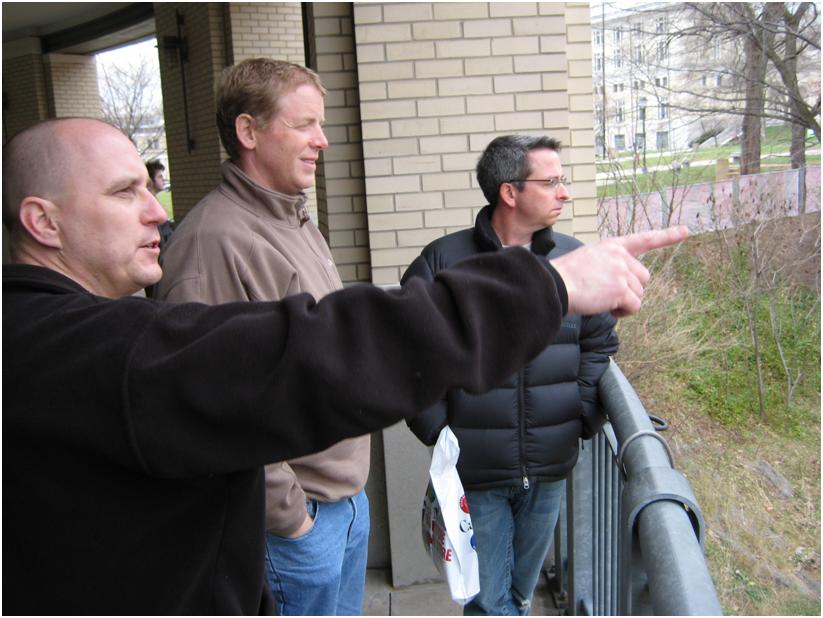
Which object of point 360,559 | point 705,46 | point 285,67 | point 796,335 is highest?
point 705,46

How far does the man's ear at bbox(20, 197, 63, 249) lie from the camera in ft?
4.66

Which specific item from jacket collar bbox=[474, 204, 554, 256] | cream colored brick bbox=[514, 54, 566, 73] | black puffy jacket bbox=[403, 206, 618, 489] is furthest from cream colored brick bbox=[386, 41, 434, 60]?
black puffy jacket bbox=[403, 206, 618, 489]

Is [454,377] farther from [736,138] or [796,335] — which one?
[736,138]

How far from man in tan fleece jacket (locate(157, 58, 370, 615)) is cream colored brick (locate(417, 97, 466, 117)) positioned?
5.97 ft

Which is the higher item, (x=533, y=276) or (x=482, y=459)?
(x=533, y=276)

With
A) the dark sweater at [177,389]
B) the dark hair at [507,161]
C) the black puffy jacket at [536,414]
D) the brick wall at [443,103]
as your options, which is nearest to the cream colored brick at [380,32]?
the brick wall at [443,103]

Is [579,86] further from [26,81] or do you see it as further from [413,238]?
[26,81]

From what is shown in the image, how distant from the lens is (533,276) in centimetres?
124

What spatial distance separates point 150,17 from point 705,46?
10812 mm

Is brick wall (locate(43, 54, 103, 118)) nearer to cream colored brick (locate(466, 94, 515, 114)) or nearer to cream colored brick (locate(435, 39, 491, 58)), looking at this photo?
cream colored brick (locate(435, 39, 491, 58))

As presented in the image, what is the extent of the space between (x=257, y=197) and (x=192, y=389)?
1410 millimetres

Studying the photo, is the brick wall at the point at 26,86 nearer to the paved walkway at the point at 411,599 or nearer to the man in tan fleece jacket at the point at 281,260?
the paved walkway at the point at 411,599

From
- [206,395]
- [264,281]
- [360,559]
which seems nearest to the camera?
[206,395]

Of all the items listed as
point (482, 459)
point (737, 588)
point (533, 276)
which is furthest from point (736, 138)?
point (533, 276)
